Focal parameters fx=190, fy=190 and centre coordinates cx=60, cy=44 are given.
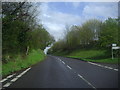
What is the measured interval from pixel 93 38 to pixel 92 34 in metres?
3.21

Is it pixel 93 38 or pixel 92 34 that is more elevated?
pixel 92 34

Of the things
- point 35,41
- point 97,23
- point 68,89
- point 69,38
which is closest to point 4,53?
point 68,89

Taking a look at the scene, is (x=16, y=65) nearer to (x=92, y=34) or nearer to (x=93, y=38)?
(x=92, y=34)

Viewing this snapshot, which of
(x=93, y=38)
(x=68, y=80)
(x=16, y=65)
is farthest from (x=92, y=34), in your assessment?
(x=68, y=80)

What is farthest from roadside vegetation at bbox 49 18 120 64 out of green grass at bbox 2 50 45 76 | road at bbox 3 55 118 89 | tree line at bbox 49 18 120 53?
road at bbox 3 55 118 89

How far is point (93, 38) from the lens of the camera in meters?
78.9

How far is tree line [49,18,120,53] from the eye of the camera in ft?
134

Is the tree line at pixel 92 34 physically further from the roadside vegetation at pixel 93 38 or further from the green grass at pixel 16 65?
the green grass at pixel 16 65

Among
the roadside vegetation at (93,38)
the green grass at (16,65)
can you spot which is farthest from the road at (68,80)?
the roadside vegetation at (93,38)

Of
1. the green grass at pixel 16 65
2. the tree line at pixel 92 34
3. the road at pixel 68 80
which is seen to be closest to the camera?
the road at pixel 68 80

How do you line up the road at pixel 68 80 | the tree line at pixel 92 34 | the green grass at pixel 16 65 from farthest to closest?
the tree line at pixel 92 34 → the green grass at pixel 16 65 → the road at pixel 68 80

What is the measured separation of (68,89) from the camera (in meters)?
7.77

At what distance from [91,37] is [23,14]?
59.1 metres

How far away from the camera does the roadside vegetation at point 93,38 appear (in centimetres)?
4116
